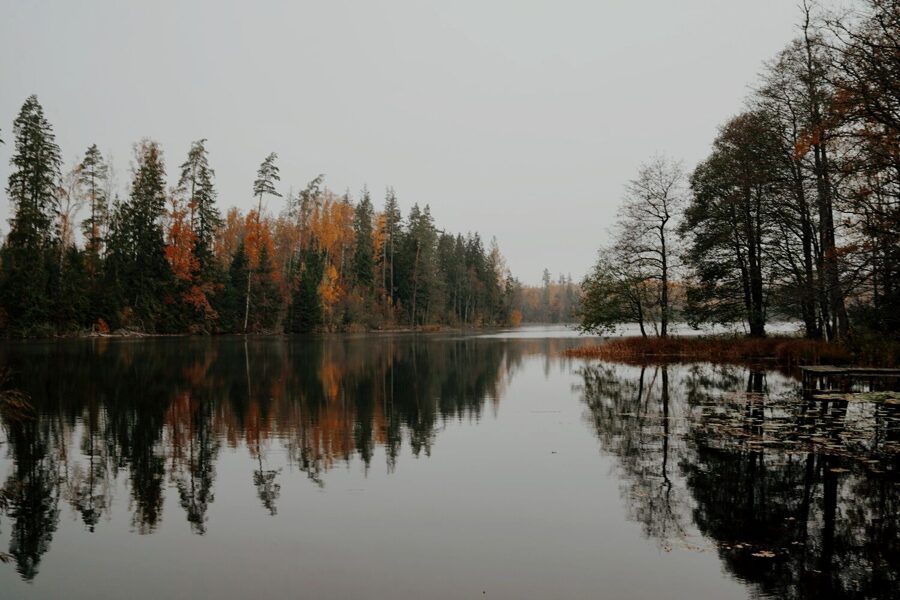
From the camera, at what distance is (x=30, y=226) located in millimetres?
49625

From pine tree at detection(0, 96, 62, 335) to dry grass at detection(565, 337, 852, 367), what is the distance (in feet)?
139

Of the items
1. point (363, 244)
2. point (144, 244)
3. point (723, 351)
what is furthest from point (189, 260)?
point (723, 351)

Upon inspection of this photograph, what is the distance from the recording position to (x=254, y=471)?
10156mm

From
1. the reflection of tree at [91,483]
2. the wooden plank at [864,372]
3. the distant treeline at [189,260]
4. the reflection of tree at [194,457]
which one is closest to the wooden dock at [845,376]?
the wooden plank at [864,372]

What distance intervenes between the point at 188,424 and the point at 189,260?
52698 millimetres

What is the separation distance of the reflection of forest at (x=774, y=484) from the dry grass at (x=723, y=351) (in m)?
9.08

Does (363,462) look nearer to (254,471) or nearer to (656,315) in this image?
(254,471)

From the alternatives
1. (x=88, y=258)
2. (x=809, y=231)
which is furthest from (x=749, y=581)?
(x=88, y=258)

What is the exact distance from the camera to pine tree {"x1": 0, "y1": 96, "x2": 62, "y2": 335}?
48.3 meters

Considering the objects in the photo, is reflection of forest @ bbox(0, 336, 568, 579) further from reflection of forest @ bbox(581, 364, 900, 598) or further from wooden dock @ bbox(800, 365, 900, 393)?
wooden dock @ bbox(800, 365, 900, 393)

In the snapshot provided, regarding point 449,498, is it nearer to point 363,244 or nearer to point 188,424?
point 188,424

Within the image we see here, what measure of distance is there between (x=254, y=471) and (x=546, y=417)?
26.5ft

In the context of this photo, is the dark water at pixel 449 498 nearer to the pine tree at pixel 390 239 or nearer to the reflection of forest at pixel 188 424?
→ the reflection of forest at pixel 188 424

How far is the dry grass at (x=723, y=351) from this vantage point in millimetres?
24250
